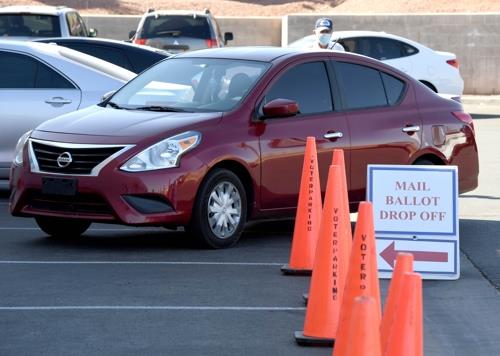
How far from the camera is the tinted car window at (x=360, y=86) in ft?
38.3

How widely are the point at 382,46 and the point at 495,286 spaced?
15.3 metres

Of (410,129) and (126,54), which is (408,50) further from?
(410,129)

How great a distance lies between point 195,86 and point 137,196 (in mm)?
1429

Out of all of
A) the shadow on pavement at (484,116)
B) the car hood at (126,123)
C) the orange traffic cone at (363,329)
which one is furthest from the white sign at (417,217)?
the shadow on pavement at (484,116)

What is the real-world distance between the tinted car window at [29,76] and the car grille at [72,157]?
2954 millimetres

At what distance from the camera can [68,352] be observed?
708 cm

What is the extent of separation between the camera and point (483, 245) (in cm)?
1092

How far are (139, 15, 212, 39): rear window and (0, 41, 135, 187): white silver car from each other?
11.9 metres

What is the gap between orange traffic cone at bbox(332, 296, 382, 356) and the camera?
16.1 ft

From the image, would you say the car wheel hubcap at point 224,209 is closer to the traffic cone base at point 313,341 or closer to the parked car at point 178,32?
the traffic cone base at point 313,341

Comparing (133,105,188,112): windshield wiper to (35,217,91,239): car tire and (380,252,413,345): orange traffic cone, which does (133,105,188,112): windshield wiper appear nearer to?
(35,217,91,239): car tire

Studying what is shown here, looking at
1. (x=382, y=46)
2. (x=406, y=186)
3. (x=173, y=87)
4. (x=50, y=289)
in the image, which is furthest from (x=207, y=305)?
(x=382, y=46)

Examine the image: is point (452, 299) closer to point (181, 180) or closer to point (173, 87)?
point (181, 180)

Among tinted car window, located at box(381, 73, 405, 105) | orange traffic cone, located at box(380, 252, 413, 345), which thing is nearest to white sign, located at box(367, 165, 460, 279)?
tinted car window, located at box(381, 73, 405, 105)
